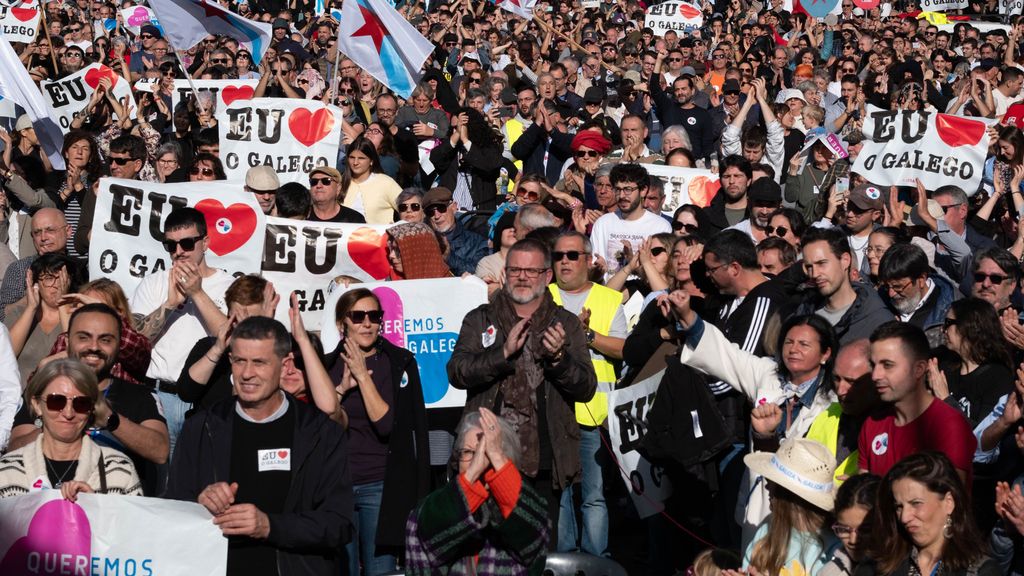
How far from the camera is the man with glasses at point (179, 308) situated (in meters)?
7.82

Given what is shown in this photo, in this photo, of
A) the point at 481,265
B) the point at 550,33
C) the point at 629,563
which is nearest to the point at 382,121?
the point at 481,265

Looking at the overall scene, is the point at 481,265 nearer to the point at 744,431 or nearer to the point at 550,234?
the point at 550,234

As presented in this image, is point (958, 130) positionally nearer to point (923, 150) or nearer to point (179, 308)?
point (923, 150)

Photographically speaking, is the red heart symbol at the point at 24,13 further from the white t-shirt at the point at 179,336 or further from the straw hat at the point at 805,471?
the straw hat at the point at 805,471

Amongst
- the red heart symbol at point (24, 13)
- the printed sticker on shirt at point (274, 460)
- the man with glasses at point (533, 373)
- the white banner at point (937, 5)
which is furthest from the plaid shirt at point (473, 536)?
the white banner at point (937, 5)

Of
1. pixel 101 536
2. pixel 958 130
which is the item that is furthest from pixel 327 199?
pixel 101 536

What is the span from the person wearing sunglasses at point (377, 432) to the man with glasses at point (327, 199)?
3.35 m

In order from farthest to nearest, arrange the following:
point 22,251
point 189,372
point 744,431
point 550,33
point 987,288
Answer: point 550,33
point 22,251
point 987,288
point 744,431
point 189,372

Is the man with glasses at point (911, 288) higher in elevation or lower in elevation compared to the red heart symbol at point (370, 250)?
lower

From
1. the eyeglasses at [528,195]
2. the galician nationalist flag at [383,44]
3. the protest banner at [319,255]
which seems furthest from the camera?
the galician nationalist flag at [383,44]

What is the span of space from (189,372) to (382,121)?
725cm

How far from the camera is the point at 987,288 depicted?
8453 mm

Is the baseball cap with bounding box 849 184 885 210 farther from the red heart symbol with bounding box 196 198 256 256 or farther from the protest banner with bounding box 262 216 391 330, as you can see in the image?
the red heart symbol with bounding box 196 198 256 256

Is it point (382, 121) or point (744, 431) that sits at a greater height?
point (382, 121)
